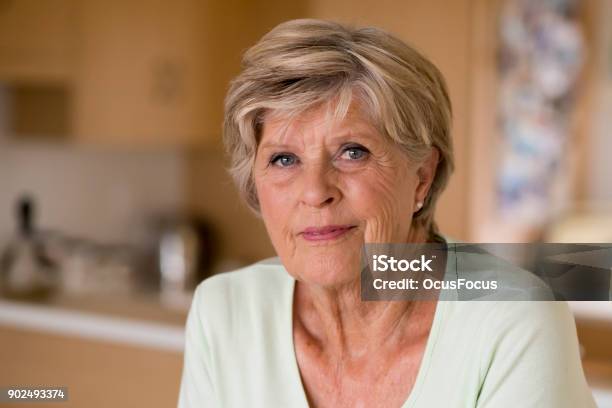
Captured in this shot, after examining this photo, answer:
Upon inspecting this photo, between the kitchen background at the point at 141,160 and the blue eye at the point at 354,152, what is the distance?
0.82m

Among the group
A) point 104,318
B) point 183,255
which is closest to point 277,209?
point 104,318

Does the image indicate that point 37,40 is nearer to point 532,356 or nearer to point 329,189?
point 329,189

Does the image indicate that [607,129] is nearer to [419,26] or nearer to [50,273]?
[419,26]

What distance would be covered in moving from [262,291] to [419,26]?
4.33 feet

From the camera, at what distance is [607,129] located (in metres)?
3.63

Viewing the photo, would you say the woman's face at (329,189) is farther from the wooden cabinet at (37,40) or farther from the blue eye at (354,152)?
the wooden cabinet at (37,40)

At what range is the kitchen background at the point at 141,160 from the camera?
197 centimetres

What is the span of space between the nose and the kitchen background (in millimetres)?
806

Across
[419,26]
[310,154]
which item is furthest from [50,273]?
[310,154]

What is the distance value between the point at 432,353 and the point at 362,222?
0.43ft

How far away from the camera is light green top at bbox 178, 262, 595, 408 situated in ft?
2.32

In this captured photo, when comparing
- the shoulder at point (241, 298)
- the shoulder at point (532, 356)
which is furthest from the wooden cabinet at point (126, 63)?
the shoulder at point (532, 356)

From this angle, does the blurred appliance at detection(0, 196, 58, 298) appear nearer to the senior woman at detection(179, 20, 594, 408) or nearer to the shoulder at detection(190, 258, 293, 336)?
the shoulder at detection(190, 258, 293, 336)

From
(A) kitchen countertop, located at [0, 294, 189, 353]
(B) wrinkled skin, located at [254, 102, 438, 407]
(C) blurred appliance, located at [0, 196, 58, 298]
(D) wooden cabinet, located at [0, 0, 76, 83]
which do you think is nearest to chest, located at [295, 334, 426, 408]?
(B) wrinkled skin, located at [254, 102, 438, 407]
